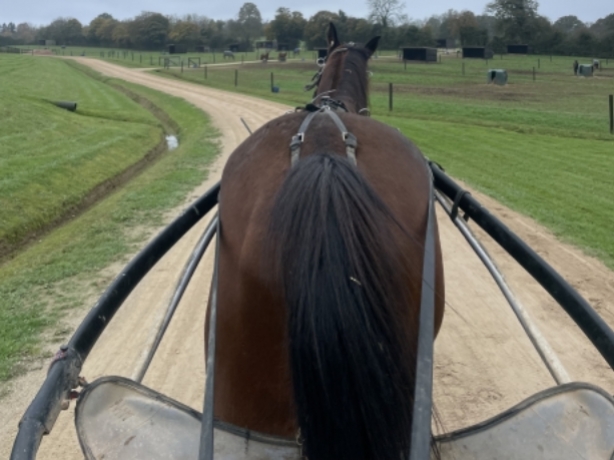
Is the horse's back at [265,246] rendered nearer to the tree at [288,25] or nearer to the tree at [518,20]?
the tree at [288,25]

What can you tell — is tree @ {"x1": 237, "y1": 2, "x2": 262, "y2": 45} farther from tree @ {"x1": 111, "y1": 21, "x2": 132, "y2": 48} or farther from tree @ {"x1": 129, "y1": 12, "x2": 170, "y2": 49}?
tree @ {"x1": 111, "y1": 21, "x2": 132, "y2": 48}

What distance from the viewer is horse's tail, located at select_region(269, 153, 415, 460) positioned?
1720 mm

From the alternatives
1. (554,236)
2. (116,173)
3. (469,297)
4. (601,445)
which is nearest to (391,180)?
(601,445)

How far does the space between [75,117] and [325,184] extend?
24.7m

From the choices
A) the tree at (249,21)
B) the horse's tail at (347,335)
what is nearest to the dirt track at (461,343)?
the horse's tail at (347,335)

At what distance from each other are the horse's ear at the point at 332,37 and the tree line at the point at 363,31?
1677 cm

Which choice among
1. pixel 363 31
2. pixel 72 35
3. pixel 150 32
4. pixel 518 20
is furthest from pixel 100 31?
pixel 363 31

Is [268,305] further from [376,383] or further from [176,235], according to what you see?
[176,235]

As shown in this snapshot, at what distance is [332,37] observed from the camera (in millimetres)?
6676

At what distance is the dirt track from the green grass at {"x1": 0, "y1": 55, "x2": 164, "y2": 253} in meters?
4.33

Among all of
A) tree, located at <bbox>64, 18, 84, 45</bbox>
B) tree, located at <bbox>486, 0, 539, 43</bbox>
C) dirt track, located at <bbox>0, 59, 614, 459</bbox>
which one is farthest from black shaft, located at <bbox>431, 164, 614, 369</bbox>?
tree, located at <bbox>64, 18, 84, 45</bbox>

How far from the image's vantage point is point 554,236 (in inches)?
348

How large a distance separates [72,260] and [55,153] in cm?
859

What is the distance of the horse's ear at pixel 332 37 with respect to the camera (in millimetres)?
6531
